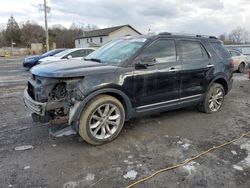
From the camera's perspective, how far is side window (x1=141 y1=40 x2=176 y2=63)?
14.7ft

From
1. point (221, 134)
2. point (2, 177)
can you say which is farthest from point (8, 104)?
point (221, 134)

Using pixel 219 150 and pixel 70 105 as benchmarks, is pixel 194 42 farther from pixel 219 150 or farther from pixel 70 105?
pixel 70 105

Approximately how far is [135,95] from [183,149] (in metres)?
1.24

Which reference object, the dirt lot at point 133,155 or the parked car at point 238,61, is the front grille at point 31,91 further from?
the parked car at point 238,61

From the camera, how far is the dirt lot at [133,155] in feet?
10.1

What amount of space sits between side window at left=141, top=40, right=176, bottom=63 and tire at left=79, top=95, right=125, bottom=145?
Answer: 3.63ft

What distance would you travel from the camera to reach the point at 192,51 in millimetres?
5242

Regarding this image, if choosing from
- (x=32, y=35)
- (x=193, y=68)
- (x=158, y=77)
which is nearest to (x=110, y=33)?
(x=32, y=35)

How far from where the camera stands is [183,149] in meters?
3.95

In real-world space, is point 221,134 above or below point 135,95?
below

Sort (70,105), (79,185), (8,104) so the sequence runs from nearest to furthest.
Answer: (79,185), (70,105), (8,104)

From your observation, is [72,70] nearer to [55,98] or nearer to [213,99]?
[55,98]

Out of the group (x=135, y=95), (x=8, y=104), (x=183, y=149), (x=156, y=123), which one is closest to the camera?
(x=183, y=149)

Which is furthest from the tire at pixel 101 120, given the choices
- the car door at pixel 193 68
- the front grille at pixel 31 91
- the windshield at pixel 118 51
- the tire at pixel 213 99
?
the tire at pixel 213 99
